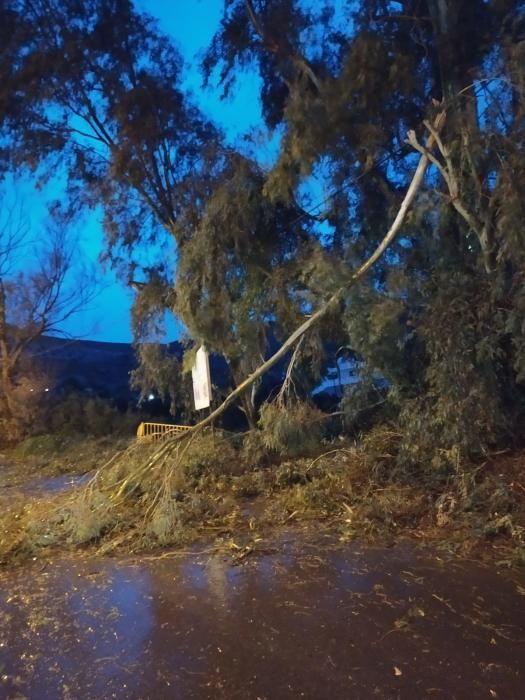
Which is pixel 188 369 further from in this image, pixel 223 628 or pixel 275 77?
pixel 223 628

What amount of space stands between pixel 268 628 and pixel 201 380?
5588 mm

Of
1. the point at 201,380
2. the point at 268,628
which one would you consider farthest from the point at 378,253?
the point at 268,628

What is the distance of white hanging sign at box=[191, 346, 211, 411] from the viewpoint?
8984mm

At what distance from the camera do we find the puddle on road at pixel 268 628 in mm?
3307

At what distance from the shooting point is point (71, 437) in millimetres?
15289

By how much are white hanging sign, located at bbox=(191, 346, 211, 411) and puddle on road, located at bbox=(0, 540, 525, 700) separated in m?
3.57

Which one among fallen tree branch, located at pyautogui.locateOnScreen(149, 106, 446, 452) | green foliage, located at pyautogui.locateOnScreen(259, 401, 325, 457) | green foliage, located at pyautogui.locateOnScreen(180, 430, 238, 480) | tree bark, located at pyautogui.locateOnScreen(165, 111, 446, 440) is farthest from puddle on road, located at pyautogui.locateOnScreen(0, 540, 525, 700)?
green foliage, located at pyautogui.locateOnScreen(259, 401, 325, 457)

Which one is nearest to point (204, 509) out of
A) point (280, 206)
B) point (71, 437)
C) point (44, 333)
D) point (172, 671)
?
point (172, 671)

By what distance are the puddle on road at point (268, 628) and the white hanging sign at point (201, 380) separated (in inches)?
140

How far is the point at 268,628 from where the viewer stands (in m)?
4.02

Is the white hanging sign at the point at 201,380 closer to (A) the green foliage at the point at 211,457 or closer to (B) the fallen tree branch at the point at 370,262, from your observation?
(A) the green foliage at the point at 211,457

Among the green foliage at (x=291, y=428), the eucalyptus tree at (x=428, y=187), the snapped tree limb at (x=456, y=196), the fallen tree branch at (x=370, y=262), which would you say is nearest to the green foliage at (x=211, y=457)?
the fallen tree branch at (x=370, y=262)

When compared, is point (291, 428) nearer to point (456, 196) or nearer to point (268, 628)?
point (456, 196)

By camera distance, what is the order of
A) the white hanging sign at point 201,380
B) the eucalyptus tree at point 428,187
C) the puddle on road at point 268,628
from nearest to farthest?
the puddle on road at point 268,628 < the eucalyptus tree at point 428,187 < the white hanging sign at point 201,380
